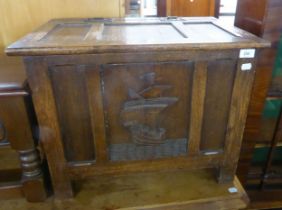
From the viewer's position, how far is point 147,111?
69 centimetres

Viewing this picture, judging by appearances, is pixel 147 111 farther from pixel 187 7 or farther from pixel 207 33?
pixel 187 7

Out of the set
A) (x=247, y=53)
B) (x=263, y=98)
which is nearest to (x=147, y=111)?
(x=247, y=53)

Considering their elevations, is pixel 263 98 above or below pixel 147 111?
below

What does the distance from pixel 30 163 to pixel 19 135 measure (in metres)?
0.11

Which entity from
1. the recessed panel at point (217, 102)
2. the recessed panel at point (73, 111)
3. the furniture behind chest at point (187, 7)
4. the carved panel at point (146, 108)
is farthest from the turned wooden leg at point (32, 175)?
the furniture behind chest at point (187, 7)

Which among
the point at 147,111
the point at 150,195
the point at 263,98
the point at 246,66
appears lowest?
the point at 150,195

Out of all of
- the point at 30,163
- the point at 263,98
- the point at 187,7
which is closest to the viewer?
the point at 30,163

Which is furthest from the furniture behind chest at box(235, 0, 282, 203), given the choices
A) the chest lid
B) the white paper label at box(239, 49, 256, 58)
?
the white paper label at box(239, 49, 256, 58)

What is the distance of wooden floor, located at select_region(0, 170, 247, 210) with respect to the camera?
31.6 inches

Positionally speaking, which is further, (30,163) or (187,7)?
(187,7)

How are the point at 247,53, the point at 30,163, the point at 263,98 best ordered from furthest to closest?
the point at 263,98 → the point at 30,163 → the point at 247,53

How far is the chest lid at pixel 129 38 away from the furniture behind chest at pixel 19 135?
0.14m

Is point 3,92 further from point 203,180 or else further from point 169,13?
point 169,13

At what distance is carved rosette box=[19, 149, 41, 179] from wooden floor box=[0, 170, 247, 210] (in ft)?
0.38
